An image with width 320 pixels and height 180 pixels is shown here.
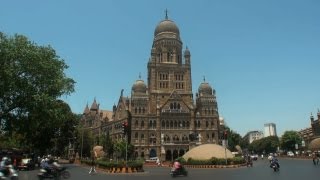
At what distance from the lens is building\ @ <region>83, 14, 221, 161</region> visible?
82.4m

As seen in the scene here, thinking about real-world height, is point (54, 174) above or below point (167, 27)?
below

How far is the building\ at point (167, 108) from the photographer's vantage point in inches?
3246

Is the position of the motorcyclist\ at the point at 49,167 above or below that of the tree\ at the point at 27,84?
below

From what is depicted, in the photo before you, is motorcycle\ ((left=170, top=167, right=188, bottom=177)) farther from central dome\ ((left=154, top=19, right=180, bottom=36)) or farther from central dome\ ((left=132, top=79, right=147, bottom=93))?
central dome\ ((left=154, top=19, right=180, bottom=36))

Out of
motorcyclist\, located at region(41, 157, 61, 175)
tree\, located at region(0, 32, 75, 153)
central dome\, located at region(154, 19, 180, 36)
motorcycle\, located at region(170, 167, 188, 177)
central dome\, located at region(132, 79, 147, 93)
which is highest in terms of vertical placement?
central dome\, located at region(154, 19, 180, 36)

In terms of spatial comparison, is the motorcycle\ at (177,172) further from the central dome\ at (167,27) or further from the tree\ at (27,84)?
the central dome\ at (167,27)

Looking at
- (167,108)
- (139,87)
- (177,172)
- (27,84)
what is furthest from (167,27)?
(177,172)

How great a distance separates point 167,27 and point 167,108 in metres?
22.1

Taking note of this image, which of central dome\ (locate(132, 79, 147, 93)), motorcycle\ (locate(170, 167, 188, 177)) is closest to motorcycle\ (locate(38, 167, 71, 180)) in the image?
motorcycle\ (locate(170, 167, 188, 177))

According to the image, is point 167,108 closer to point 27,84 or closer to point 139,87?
point 139,87

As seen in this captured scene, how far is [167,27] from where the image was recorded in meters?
93.6

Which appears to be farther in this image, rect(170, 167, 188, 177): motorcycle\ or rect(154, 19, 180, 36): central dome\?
rect(154, 19, 180, 36): central dome\

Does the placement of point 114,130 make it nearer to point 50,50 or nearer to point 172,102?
point 172,102

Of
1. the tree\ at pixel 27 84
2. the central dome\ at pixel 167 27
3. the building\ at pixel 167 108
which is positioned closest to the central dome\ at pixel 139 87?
the building\ at pixel 167 108
